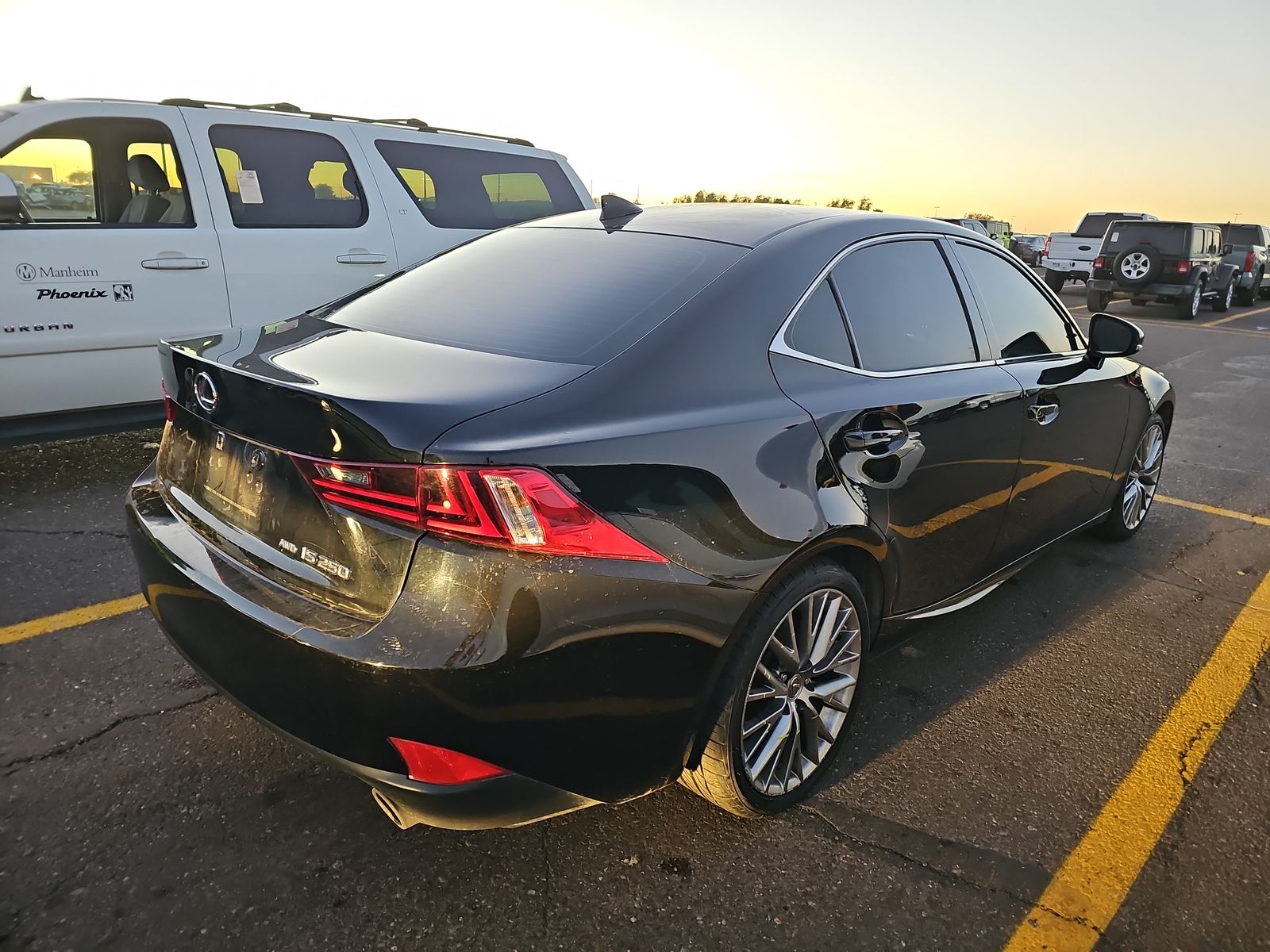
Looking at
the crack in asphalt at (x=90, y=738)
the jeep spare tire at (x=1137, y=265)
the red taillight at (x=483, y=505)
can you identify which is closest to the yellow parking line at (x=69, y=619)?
the crack in asphalt at (x=90, y=738)

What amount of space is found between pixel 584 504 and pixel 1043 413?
2199 millimetres

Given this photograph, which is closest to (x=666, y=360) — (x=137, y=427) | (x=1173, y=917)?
(x=1173, y=917)

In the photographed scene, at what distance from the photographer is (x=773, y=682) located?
7.64ft

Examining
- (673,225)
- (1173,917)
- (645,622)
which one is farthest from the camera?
(673,225)

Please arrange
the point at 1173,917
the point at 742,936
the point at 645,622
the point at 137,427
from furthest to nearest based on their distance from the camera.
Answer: the point at 137,427
the point at 1173,917
the point at 742,936
the point at 645,622

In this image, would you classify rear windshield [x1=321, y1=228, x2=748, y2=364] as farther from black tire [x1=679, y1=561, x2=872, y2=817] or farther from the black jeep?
the black jeep

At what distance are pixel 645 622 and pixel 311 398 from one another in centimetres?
85

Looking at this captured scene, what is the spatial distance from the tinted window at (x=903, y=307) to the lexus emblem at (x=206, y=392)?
5.55 ft

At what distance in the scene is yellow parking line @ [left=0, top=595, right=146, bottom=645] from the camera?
3.16 metres

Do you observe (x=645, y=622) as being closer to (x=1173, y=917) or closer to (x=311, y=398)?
(x=311, y=398)

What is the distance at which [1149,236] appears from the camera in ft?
58.4

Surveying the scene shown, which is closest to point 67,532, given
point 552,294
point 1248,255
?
point 552,294

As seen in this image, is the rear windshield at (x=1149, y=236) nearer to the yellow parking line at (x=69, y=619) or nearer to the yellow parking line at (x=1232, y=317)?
the yellow parking line at (x=1232, y=317)

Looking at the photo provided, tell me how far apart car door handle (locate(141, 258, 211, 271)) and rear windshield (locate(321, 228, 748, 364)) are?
8.65 ft
